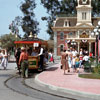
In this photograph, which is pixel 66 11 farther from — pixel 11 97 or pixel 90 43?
pixel 11 97

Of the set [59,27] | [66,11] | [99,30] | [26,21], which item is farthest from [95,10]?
[99,30]

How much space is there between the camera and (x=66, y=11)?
73938 mm

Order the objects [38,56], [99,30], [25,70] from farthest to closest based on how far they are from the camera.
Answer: [99,30] → [38,56] → [25,70]

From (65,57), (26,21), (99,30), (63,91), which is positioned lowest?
(63,91)

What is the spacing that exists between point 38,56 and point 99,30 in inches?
346

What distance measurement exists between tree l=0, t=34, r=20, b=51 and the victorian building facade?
583 inches

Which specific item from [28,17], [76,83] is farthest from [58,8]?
[76,83]

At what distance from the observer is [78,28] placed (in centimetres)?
6278

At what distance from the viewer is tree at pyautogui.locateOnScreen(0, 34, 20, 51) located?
243 ft

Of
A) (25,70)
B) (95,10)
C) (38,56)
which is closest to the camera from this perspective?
(25,70)

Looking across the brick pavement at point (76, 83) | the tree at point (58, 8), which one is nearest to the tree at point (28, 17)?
the tree at point (58, 8)

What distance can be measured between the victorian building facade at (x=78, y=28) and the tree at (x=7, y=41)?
1481cm

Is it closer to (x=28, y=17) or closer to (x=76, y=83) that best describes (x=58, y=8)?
(x=28, y=17)

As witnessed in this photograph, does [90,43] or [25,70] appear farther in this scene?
[90,43]
